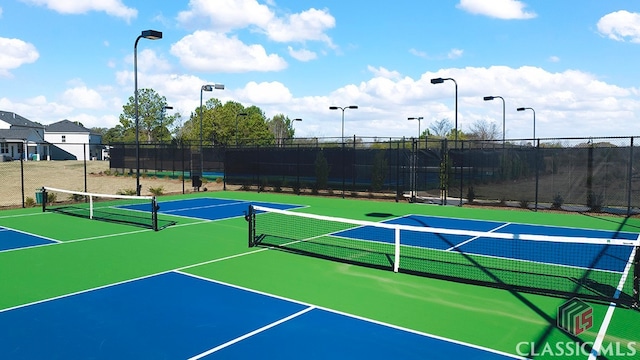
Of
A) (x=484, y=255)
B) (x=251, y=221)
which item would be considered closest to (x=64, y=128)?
(x=251, y=221)

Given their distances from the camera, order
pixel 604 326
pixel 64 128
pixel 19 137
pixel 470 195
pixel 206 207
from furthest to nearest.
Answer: pixel 64 128 < pixel 19 137 < pixel 470 195 < pixel 206 207 < pixel 604 326

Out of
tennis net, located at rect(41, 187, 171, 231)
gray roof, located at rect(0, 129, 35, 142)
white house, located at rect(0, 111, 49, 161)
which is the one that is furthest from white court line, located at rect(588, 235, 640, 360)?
gray roof, located at rect(0, 129, 35, 142)

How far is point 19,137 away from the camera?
74.6 m

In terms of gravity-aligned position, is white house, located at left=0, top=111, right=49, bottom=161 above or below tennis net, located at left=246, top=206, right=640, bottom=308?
above

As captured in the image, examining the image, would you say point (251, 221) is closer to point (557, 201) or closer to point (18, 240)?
point (18, 240)

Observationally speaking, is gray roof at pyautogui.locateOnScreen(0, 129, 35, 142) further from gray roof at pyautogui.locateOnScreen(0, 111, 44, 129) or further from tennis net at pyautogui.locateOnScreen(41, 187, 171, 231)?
tennis net at pyautogui.locateOnScreen(41, 187, 171, 231)

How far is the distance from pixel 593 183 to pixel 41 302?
20.1 metres

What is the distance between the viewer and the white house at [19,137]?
70.8 m

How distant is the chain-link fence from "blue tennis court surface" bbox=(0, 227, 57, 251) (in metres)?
6.74

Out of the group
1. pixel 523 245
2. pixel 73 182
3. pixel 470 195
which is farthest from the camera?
pixel 73 182

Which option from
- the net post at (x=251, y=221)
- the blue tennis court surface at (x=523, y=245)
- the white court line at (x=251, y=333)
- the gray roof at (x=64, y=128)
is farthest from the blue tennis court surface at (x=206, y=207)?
the gray roof at (x=64, y=128)

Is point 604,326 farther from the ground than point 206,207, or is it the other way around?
point 206,207

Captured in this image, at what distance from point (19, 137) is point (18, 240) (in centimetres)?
7302

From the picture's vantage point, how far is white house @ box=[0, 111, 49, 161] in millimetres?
70812
